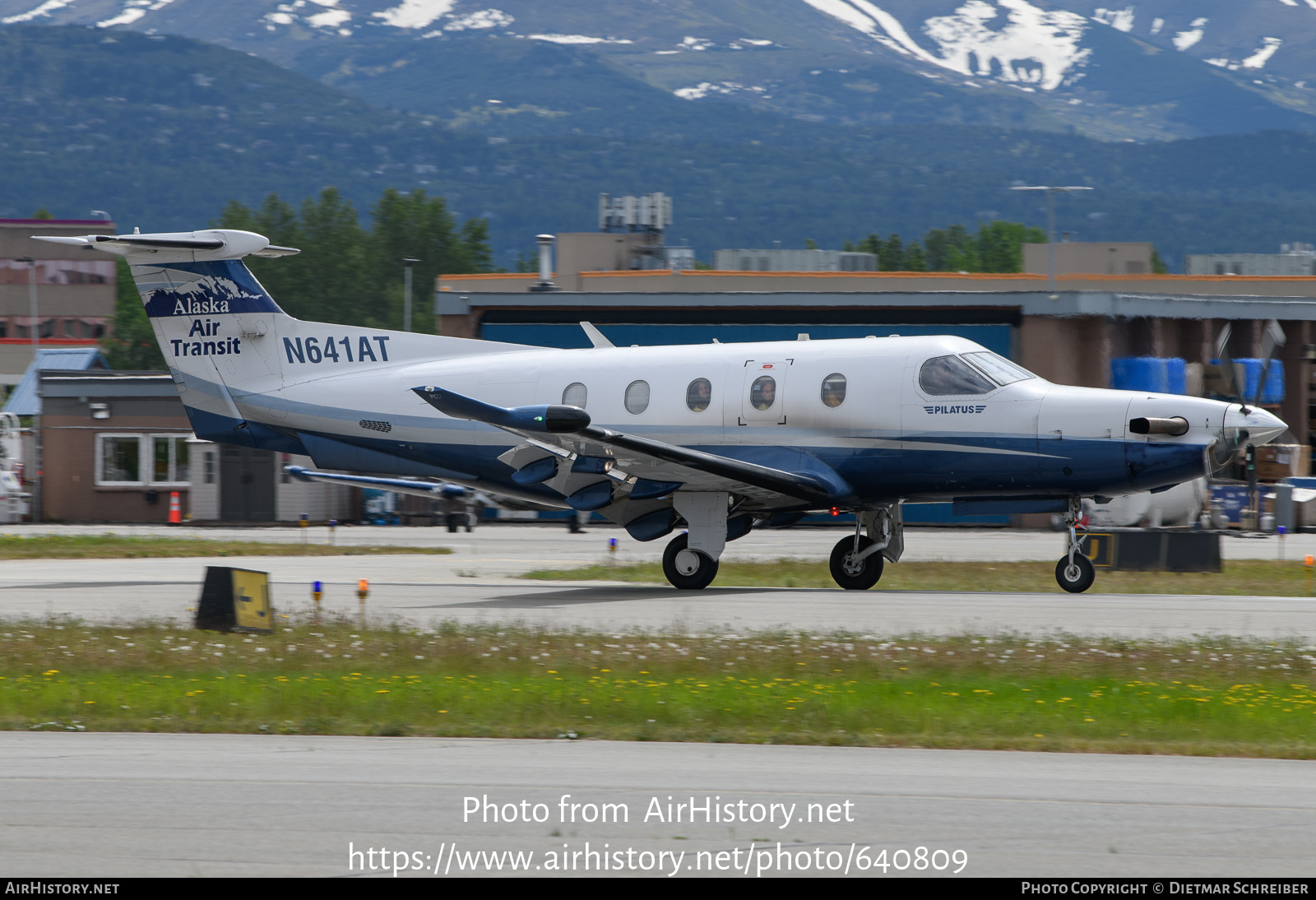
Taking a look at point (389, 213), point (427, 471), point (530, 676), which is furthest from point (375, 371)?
point (389, 213)

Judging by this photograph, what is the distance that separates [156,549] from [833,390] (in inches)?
672

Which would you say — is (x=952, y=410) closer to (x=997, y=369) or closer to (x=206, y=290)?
(x=997, y=369)

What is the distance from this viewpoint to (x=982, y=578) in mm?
23766

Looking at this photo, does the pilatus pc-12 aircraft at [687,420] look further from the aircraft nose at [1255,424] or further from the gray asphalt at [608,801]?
the gray asphalt at [608,801]

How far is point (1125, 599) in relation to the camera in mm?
18656

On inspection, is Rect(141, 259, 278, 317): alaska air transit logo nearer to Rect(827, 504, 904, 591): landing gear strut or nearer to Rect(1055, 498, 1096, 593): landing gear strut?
Rect(827, 504, 904, 591): landing gear strut

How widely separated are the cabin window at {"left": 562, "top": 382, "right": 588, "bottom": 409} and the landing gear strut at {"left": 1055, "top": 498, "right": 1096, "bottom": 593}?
714 centimetres

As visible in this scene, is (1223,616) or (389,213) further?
(389,213)

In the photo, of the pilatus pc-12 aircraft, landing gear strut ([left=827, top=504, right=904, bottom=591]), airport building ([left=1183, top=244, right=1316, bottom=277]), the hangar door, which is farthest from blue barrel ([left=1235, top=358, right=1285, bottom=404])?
airport building ([left=1183, top=244, right=1316, bottom=277])

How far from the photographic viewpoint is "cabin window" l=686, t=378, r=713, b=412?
20328 mm

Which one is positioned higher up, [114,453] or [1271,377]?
[1271,377]

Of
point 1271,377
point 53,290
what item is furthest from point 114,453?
point 53,290

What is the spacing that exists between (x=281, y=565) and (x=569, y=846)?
20.0 meters

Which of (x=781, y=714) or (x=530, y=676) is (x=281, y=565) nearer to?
(x=530, y=676)
